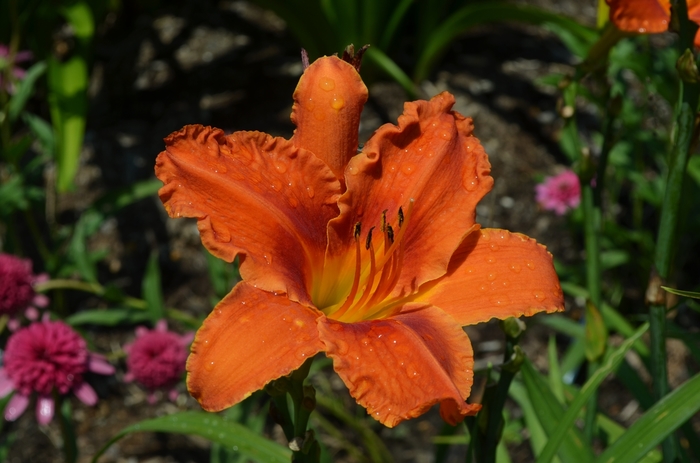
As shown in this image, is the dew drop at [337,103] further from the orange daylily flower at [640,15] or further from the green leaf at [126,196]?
the green leaf at [126,196]

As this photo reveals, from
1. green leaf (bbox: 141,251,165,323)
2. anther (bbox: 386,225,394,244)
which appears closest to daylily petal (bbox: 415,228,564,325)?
anther (bbox: 386,225,394,244)

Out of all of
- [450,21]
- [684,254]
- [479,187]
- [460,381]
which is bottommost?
[684,254]

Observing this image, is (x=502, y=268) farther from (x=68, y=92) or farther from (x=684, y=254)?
(x=68, y=92)

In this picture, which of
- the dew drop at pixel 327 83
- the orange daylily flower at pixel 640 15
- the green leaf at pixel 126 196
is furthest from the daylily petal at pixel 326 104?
the green leaf at pixel 126 196

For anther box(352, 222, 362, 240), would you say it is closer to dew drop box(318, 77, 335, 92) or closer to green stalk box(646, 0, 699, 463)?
dew drop box(318, 77, 335, 92)

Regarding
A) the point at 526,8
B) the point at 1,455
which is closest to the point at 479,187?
the point at 1,455

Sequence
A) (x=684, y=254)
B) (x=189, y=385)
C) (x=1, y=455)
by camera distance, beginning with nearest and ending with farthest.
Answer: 1. (x=189, y=385)
2. (x=1, y=455)
3. (x=684, y=254)

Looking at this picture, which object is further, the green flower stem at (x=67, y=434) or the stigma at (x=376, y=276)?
the green flower stem at (x=67, y=434)
